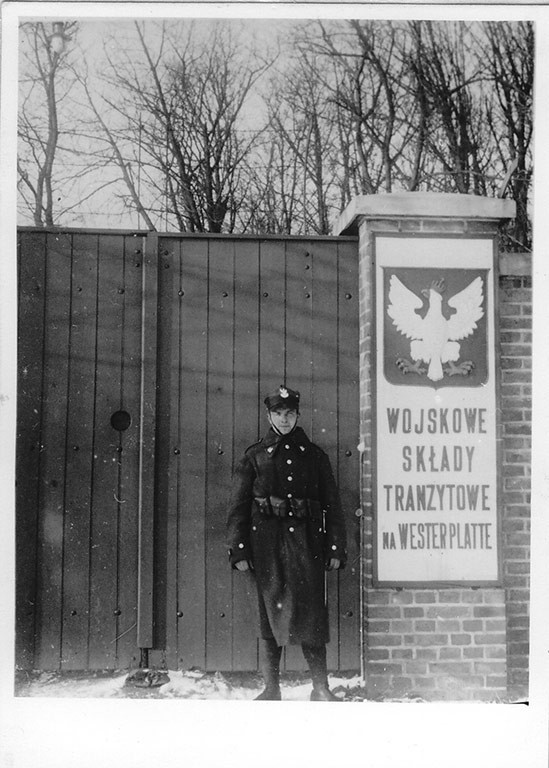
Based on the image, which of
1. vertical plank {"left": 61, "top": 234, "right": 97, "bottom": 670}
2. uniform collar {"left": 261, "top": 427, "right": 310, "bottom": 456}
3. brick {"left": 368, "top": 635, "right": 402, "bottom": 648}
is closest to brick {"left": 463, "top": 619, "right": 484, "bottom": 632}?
brick {"left": 368, "top": 635, "right": 402, "bottom": 648}

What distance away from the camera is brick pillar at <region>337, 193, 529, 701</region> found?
149 inches

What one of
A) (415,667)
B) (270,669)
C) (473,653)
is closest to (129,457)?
(270,669)

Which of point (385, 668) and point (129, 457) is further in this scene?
point (129, 457)

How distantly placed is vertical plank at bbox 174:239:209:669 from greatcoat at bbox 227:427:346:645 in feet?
0.82

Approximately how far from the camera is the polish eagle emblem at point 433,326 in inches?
152

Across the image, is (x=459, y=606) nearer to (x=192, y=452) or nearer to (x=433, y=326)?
(x=433, y=326)

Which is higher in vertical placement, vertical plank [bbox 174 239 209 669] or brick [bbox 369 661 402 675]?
vertical plank [bbox 174 239 209 669]

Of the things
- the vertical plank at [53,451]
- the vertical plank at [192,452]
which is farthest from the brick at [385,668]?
the vertical plank at [53,451]

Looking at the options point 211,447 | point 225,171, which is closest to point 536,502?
point 211,447

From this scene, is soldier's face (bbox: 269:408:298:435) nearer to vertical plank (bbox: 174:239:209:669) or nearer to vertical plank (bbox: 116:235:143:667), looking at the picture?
vertical plank (bbox: 174:239:209:669)

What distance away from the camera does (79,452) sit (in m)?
4.06

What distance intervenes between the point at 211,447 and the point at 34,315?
4.22 feet

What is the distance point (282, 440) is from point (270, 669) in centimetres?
125

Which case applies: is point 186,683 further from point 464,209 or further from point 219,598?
point 464,209
